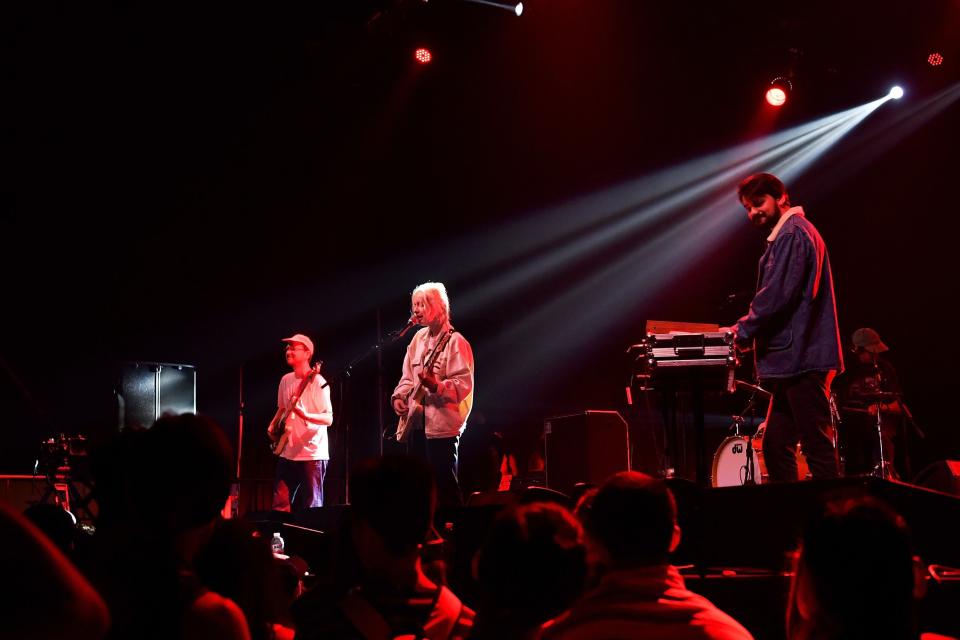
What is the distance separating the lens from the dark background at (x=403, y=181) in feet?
36.8

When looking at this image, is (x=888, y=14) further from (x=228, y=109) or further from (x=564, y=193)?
(x=228, y=109)

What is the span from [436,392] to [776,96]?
254 inches

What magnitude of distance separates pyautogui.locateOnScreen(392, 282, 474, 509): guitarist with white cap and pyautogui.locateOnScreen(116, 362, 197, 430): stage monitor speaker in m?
5.25

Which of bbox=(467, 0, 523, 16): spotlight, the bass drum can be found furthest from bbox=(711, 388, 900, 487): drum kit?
bbox=(467, 0, 523, 16): spotlight

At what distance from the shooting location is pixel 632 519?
8.16 feet

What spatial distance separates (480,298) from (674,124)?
4.25m

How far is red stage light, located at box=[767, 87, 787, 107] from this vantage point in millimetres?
11234

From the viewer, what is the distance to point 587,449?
8.37 metres

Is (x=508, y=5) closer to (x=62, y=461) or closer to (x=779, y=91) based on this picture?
(x=779, y=91)

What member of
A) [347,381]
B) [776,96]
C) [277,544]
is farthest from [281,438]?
[776,96]

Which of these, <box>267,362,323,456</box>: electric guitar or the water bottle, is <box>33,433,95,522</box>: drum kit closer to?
<box>267,362,323,456</box>: electric guitar

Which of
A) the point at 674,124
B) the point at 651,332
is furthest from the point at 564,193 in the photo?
the point at 651,332

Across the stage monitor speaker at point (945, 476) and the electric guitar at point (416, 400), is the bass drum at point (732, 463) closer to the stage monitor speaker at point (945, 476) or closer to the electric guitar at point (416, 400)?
the stage monitor speaker at point (945, 476)

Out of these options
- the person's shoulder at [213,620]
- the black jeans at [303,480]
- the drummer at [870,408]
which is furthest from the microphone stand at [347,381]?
the person's shoulder at [213,620]
